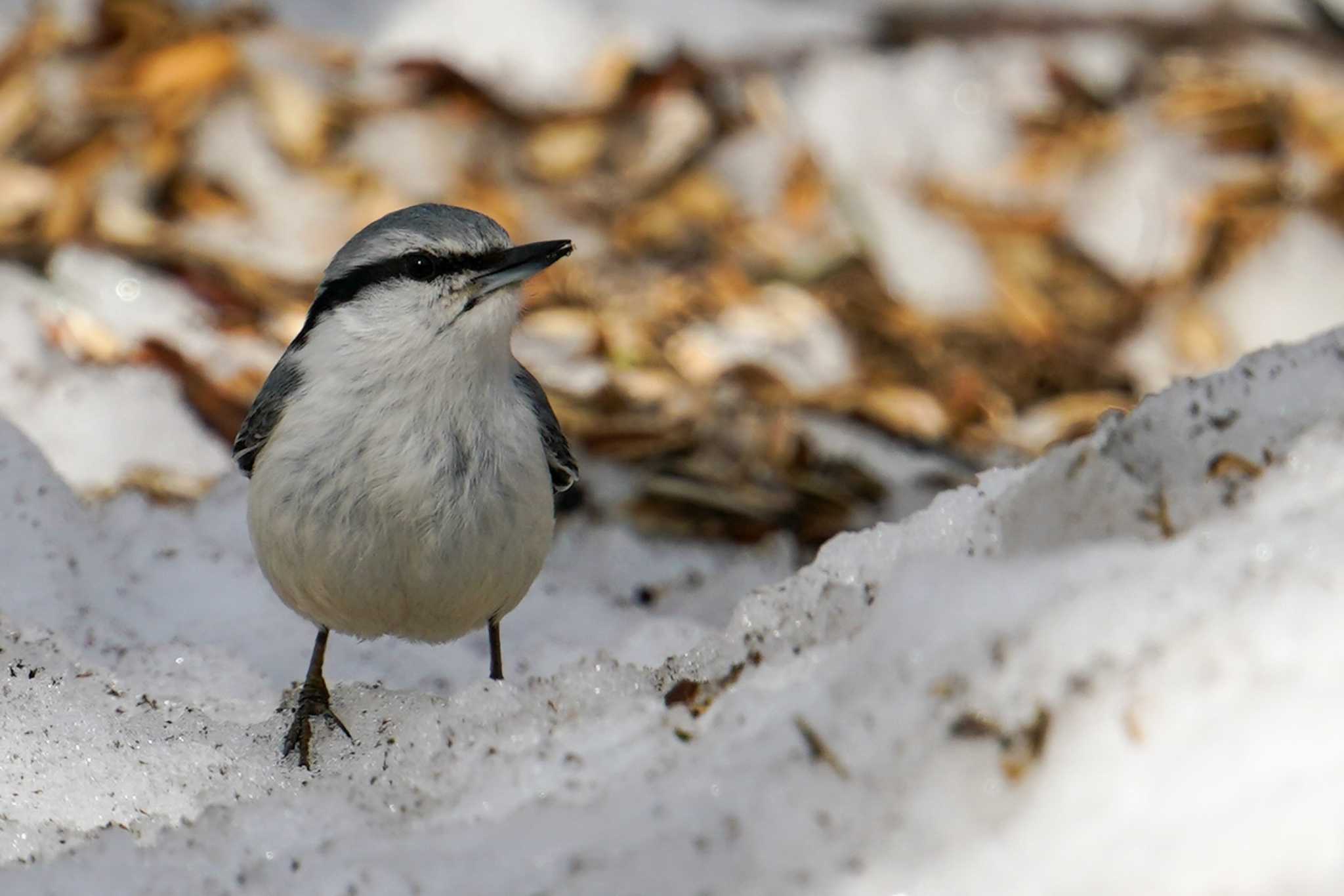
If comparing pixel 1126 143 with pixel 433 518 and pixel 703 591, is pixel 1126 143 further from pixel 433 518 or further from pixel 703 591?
pixel 433 518

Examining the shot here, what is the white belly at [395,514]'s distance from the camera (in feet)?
8.18

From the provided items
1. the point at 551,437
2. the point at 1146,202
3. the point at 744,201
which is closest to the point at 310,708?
the point at 551,437

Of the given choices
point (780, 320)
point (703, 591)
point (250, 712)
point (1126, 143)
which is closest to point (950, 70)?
point (1126, 143)

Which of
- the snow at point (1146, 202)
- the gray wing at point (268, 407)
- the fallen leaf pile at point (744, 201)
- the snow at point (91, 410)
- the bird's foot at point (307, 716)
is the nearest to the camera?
the bird's foot at point (307, 716)

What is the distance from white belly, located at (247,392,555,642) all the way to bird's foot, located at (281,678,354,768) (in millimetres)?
146

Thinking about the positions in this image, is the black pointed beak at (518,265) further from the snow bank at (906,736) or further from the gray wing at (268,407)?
the snow bank at (906,736)

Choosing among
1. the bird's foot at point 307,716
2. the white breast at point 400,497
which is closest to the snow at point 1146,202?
the white breast at point 400,497

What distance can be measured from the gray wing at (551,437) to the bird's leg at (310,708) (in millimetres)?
522

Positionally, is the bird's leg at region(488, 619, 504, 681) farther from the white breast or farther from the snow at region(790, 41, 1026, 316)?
the snow at region(790, 41, 1026, 316)

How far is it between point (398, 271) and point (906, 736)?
147 centimetres

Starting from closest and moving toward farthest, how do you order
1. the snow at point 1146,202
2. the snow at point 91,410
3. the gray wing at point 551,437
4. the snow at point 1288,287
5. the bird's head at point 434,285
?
1. the bird's head at point 434,285
2. the gray wing at point 551,437
3. the snow at point 91,410
4. the snow at point 1288,287
5. the snow at point 1146,202

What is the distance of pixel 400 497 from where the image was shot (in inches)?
97.7

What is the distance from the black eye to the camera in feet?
8.70

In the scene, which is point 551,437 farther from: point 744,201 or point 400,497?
point 744,201
